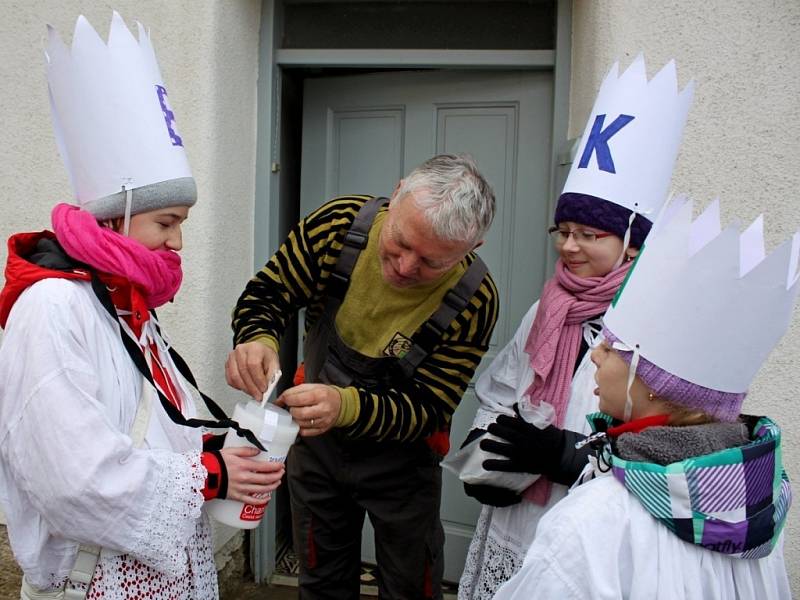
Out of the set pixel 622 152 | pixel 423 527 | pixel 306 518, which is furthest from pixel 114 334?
pixel 622 152

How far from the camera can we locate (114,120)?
1.52m

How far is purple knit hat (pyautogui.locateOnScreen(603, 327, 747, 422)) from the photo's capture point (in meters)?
1.25

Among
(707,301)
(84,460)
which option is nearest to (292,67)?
(84,460)

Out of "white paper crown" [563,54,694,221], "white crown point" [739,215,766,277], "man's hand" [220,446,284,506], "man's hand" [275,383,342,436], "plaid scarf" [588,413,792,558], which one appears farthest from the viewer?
"white paper crown" [563,54,694,221]

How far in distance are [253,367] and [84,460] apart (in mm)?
611

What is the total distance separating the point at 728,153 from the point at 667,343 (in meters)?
1.64

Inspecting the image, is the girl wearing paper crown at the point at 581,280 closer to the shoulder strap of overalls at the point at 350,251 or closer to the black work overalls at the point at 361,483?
the black work overalls at the point at 361,483

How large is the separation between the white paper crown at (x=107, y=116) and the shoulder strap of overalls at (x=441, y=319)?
88 centimetres

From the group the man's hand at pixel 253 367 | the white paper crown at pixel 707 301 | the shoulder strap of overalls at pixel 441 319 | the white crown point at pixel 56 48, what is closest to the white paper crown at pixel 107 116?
the white crown point at pixel 56 48

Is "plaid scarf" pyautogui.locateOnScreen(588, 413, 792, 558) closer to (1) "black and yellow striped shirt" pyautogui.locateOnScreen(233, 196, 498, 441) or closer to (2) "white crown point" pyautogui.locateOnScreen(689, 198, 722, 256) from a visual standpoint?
(2) "white crown point" pyautogui.locateOnScreen(689, 198, 722, 256)

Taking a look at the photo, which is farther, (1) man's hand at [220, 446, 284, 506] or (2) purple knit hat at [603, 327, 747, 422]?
(1) man's hand at [220, 446, 284, 506]

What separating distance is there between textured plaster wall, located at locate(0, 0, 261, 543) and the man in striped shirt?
78cm

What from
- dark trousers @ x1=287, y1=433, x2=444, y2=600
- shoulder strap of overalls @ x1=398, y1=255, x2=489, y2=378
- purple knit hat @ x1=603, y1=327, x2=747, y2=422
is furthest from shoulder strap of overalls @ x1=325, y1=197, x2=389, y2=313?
purple knit hat @ x1=603, y1=327, x2=747, y2=422

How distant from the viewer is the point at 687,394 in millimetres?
1258
